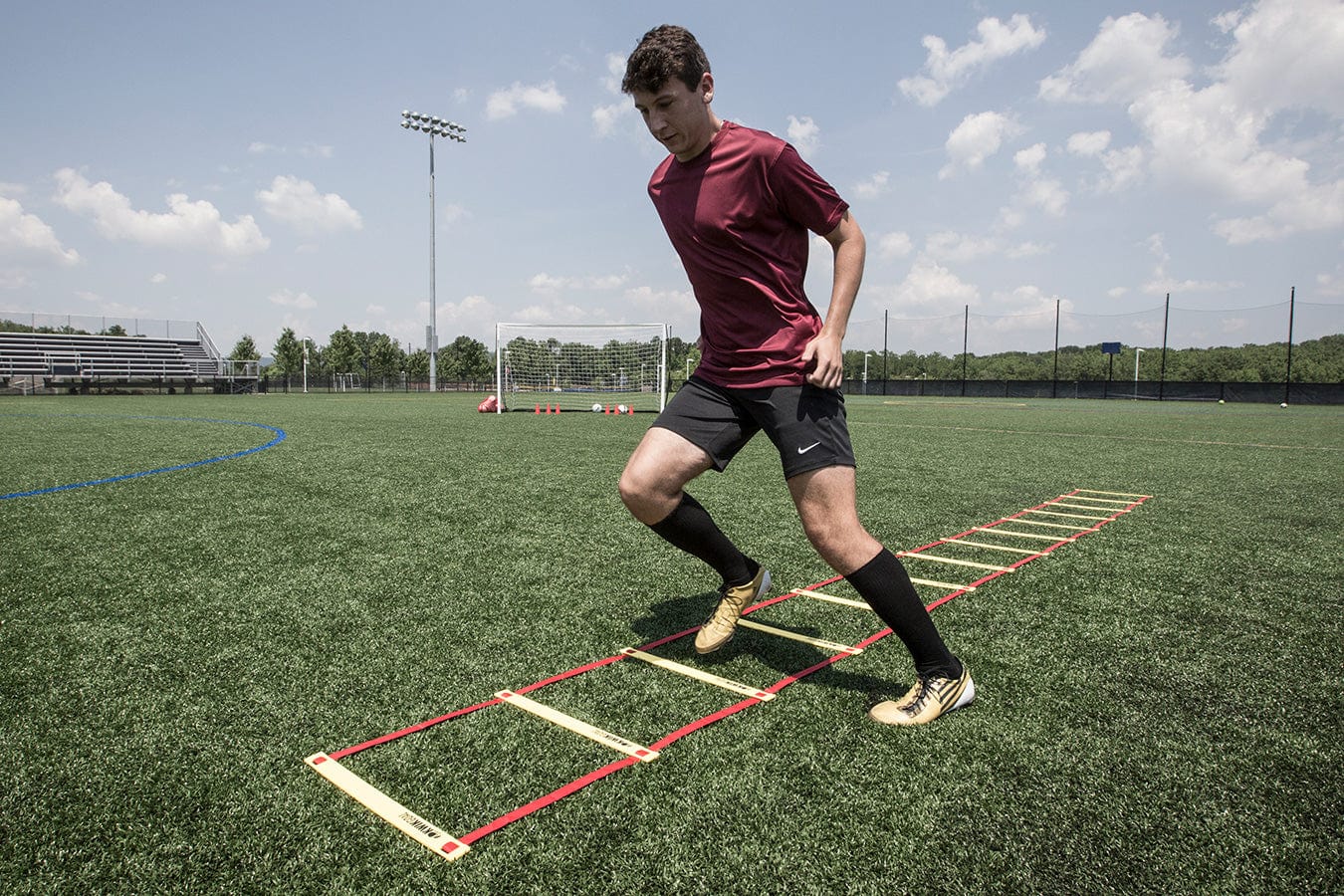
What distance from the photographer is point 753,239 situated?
2.47 m

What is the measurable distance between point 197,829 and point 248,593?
2069mm

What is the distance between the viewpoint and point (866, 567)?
2.36m

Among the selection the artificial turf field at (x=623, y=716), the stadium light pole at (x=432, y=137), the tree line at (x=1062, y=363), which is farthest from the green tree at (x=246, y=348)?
the artificial turf field at (x=623, y=716)

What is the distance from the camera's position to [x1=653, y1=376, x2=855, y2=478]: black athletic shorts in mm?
2383

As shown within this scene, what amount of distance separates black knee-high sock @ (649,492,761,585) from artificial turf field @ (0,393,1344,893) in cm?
31

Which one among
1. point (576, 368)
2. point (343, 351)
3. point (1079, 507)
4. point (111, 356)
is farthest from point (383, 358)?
point (1079, 507)

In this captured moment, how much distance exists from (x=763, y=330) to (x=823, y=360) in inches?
10.3

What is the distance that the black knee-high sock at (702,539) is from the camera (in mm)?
2838

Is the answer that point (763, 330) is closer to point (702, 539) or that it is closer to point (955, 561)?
point (702, 539)

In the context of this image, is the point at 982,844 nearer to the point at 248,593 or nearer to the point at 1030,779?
the point at 1030,779

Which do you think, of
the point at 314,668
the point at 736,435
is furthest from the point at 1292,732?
the point at 314,668

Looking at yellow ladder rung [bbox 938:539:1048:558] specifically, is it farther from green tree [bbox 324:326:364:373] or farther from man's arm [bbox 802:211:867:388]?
green tree [bbox 324:326:364:373]

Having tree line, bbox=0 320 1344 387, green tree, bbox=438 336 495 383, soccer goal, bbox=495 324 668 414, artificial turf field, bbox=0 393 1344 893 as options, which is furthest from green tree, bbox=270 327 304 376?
artificial turf field, bbox=0 393 1344 893

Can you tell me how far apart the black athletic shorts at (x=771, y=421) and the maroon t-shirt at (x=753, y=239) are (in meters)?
0.06
